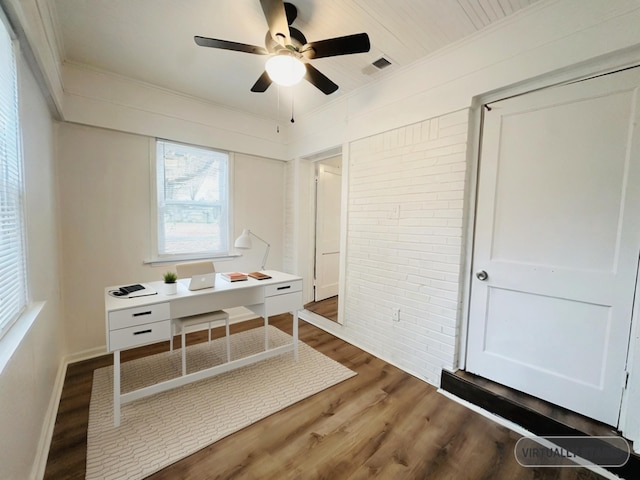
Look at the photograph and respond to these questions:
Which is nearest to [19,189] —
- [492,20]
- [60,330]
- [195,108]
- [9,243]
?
[9,243]

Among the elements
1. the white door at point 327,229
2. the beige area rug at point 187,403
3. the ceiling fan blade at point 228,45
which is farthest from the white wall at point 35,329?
the white door at point 327,229

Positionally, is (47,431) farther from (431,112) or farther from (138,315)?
(431,112)

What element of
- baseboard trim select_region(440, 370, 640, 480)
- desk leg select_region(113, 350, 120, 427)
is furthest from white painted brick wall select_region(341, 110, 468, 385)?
desk leg select_region(113, 350, 120, 427)

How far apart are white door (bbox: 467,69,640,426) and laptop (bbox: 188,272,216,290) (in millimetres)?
2085

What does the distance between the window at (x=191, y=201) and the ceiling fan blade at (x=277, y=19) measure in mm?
1931

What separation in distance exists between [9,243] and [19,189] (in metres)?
0.37

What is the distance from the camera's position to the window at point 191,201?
2852 millimetres

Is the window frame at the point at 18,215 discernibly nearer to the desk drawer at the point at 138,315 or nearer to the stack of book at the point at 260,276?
the desk drawer at the point at 138,315

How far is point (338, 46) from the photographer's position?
5.08 ft

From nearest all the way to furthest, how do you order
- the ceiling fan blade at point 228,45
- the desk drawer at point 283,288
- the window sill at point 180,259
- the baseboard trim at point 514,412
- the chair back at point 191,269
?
1. the baseboard trim at point 514,412
2. the ceiling fan blade at point 228,45
3. the chair back at point 191,269
4. the desk drawer at point 283,288
5. the window sill at point 180,259

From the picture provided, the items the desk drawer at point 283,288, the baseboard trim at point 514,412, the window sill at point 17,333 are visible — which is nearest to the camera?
the window sill at point 17,333

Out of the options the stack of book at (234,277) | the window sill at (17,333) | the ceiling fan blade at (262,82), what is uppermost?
the ceiling fan blade at (262,82)

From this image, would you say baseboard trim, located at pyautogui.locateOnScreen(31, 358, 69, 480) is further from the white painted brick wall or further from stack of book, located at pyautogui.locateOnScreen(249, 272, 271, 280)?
the white painted brick wall

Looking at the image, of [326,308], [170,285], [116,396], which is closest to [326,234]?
Answer: [326,308]
